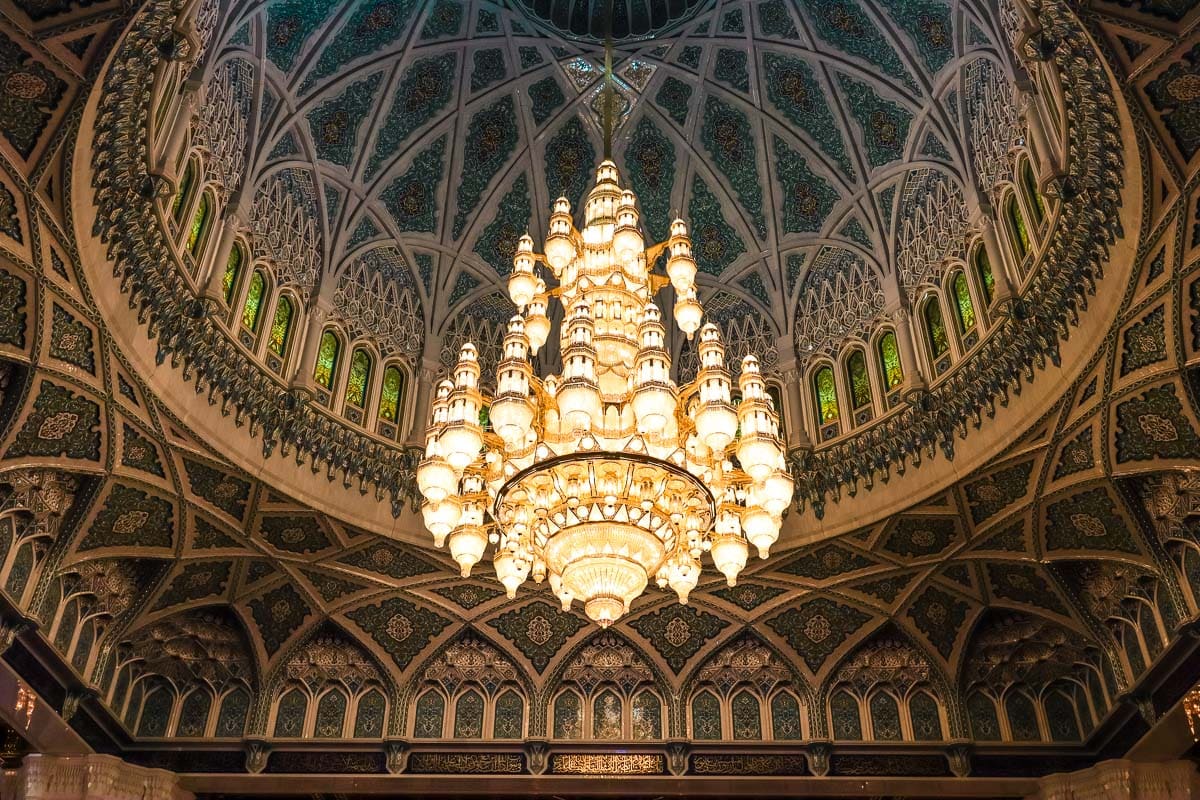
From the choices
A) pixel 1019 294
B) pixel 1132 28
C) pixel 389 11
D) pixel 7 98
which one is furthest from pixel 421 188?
pixel 1132 28

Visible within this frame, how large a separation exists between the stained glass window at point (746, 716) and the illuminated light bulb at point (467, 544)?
702cm

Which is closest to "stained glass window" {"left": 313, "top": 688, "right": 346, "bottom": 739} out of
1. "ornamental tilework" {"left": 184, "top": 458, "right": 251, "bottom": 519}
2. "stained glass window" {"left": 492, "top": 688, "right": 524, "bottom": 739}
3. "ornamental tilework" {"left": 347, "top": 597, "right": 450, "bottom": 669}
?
"ornamental tilework" {"left": 347, "top": 597, "right": 450, "bottom": 669}

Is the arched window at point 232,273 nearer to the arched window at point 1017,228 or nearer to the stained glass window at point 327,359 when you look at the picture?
the stained glass window at point 327,359

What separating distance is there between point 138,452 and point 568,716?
667 cm

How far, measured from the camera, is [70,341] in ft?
34.2

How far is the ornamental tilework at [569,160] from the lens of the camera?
16.0m

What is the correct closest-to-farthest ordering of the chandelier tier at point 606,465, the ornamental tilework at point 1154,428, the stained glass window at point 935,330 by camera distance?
the chandelier tier at point 606,465, the ornamental tilework at point 1154,428, the stained glass window at point 935,330

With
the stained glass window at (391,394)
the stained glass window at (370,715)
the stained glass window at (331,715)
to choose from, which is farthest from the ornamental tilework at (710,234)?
the stained glass window at (331,715)

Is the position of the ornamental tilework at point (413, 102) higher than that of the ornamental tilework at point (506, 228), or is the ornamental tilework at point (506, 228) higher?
the ornamental tilework at point (413, 102)

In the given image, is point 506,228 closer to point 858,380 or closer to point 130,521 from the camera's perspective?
point 858,380

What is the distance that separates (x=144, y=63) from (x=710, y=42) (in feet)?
26.7

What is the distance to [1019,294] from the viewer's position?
11898mm

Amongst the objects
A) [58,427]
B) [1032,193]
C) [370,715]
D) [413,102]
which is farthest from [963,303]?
[58,427]

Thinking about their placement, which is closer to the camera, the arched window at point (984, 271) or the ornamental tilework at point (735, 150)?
the arched window at point (984, 271)
